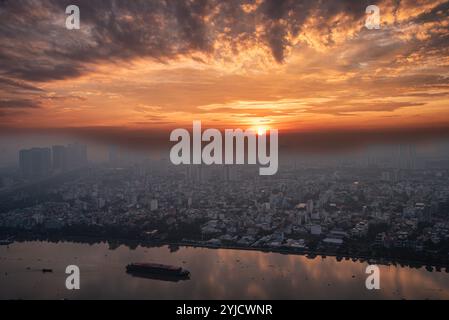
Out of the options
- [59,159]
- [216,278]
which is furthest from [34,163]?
[216,278]

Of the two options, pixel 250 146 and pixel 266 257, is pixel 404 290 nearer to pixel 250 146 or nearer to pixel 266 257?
A: pixel 266 257

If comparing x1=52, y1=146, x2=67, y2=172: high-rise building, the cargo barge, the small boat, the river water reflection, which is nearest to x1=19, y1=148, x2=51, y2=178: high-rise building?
x1=52, y1=146, x2=67, y2=172: high-rise building

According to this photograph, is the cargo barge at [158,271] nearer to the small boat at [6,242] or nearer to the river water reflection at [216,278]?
the river water reflection at [216,278]

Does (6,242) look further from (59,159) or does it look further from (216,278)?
(59,159)

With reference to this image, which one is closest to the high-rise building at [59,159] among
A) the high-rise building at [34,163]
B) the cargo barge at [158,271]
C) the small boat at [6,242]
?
the high-rise building at [34,163]

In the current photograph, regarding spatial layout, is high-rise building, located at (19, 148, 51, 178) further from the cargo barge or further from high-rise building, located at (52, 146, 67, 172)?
the cargo barge
